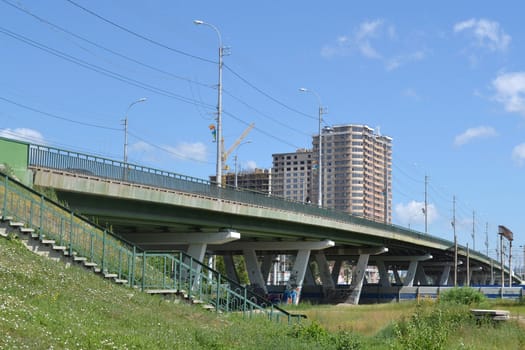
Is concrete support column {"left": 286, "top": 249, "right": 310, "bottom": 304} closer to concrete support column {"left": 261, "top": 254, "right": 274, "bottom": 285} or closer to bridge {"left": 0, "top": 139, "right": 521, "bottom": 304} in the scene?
bridge {"left": 0, "top": 139, "right": 521, "bottom": 304}

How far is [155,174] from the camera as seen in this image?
139 feet

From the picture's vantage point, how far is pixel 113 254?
24.8 metres

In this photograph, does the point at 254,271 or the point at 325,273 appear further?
the point at 325,273

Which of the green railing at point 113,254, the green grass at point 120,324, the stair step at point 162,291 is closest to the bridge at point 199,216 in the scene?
the green railing at point 113,254

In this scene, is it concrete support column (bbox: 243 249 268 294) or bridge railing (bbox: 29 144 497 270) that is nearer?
bridge railing (bbox: 29 144 497 270)

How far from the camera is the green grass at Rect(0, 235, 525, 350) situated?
14906 millimetres

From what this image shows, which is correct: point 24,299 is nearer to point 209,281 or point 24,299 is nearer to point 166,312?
point 166,312

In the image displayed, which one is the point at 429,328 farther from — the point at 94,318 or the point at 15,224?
the point at 15,224

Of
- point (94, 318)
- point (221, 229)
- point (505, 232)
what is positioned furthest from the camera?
point (505, 232)

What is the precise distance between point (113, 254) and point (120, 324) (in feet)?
23.5

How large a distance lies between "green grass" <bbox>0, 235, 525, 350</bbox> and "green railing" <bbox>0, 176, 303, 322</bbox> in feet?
3.14

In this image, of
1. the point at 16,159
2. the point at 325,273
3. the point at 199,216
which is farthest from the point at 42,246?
the point at 325,273

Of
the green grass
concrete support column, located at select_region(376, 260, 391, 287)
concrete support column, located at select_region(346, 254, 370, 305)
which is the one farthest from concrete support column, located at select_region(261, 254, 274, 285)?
the green grass

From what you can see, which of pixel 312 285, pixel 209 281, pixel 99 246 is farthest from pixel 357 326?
pixel 312 285
